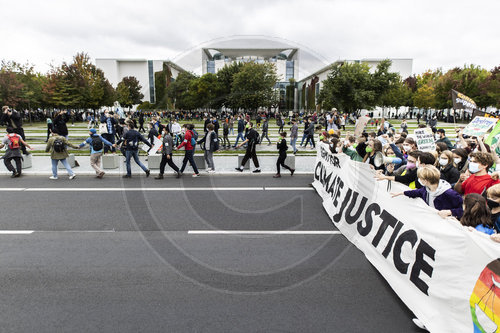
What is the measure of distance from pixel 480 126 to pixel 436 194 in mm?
5135

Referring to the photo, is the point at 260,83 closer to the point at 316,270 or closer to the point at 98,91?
the point at 98,91

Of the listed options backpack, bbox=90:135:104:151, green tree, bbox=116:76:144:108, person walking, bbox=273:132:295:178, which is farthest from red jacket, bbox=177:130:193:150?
green tree, bbox=116:76:144:108

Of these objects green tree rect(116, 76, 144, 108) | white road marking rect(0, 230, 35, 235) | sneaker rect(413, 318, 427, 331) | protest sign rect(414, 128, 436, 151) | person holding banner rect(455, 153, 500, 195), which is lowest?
sneaker rect(413, 318, 427, 331)

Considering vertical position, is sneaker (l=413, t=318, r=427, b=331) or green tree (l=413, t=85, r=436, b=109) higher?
green tree (l=413, t=85, r=436, b=109)

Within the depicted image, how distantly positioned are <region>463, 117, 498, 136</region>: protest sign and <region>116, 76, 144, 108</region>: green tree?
7103cm

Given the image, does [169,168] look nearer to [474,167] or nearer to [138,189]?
[138,189]

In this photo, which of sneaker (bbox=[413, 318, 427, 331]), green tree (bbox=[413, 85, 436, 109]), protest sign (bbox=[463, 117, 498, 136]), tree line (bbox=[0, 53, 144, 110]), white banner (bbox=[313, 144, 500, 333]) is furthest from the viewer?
green tree (bbox=[413, 85, 436, 109])

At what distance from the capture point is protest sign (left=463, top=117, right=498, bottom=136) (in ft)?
26.0

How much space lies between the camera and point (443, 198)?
434 cm

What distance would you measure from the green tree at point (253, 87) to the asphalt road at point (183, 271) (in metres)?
37.1

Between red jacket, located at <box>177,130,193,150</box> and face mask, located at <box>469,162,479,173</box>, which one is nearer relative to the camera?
face mask, located at <box>469,162,479,173</box>

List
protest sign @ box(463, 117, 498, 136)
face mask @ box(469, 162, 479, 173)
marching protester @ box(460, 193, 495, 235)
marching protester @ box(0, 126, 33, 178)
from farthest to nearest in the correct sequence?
marching protester @ box(0, 126, 33, 178)
protest sign @ box(463, 117, 498, 136)
face mask @ box(469, 162, 479, 173)
marching protester @ box(460, 193, 495, 235)

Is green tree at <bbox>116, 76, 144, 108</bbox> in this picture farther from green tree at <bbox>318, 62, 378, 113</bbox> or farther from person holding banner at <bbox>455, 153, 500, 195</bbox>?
person holding banner at <bbox>455, 153, 500, 195</bbox>

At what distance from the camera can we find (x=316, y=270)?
482cm
